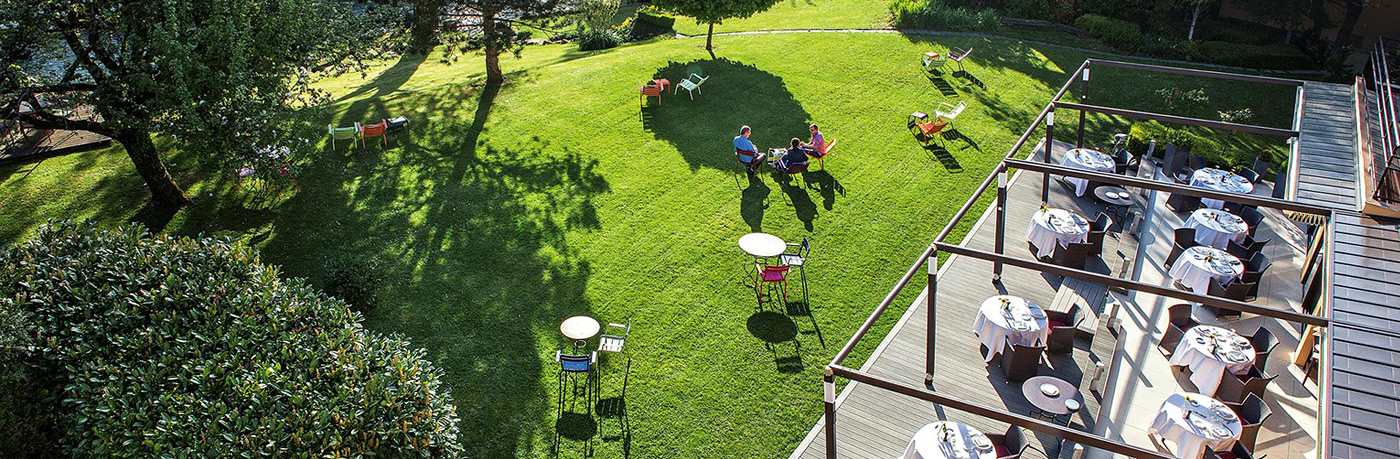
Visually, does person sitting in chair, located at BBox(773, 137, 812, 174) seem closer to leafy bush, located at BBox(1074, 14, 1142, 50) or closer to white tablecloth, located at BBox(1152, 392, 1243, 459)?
white tablecloth, located at BBox(1152, 392, 1243, 459)

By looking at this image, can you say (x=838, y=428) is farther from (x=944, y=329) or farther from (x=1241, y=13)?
(x=1241, y=13)

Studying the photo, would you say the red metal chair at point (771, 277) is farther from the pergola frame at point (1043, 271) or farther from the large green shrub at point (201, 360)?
the large green shrub at point (201, 360)

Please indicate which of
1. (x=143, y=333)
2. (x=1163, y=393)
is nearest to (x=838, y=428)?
(x=1163, y=393)

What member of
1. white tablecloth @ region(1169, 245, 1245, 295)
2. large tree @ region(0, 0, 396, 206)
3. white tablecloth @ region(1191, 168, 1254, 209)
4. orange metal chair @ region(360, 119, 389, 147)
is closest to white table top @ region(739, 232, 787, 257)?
white tablecloth @ region(1169, 245, 1245, 295)

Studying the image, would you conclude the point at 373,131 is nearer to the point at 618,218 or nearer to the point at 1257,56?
the point at 618,218

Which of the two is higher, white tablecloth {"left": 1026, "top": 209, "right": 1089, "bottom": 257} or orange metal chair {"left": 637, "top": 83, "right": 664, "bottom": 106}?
orange metal chair {"left": 637, "top": 83, "right": 664, "bottom": 106}

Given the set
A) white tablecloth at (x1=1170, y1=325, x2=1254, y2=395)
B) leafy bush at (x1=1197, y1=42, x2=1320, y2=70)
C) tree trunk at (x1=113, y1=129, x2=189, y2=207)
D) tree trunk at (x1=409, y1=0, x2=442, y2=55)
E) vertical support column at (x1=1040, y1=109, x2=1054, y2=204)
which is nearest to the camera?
white tablecloth at (x1=1170, y1=325, x2=1254, y2=395)
